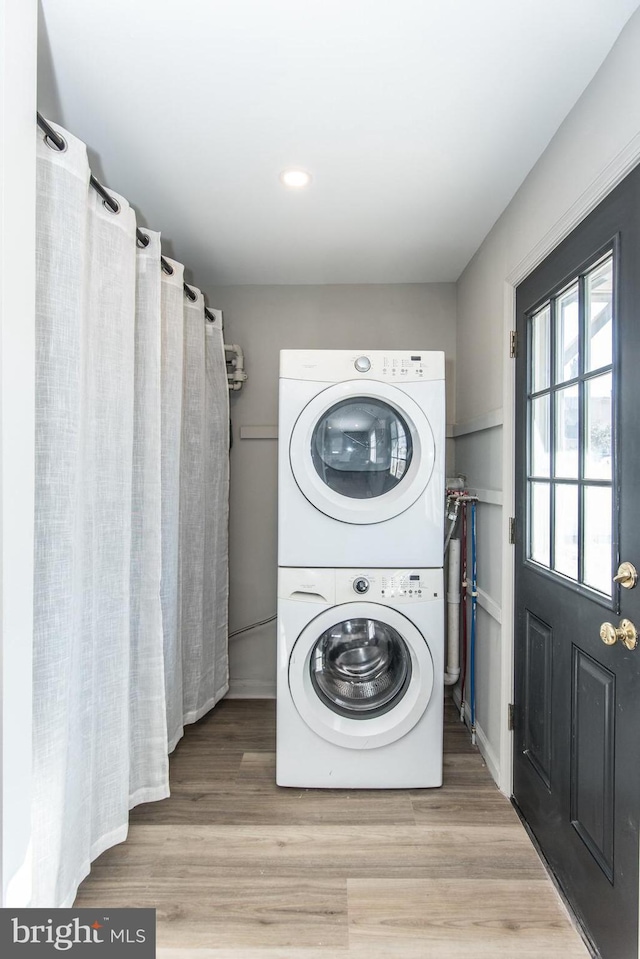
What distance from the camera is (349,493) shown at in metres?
2.02

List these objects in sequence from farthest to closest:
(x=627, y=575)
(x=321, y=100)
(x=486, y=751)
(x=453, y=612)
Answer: (x=453, y=612) < (x=486, y=751) < (x=321, y=100) < (x=627, y=575)

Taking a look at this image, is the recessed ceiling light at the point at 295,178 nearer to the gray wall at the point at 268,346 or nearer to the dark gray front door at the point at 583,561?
the dark gray front door at the point at 583,561

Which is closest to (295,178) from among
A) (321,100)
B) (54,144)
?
(321,100)

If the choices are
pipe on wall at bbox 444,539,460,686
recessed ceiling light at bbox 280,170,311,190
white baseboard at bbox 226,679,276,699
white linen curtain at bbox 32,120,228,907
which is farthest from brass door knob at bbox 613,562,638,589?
white baseboard at bbox 226,679,276,699

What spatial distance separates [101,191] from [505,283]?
1.45 m

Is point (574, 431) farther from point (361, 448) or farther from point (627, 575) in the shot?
point (361, 448)

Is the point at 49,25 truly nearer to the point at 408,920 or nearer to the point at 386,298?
the point at 386,298

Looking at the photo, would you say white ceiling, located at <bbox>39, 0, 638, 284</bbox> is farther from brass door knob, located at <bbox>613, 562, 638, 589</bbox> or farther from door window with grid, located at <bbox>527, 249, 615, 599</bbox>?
brass door knob, located at <bbox>613, 562, 638, 589</bbox>

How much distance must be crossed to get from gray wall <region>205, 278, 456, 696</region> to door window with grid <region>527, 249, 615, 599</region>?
108 centimetres

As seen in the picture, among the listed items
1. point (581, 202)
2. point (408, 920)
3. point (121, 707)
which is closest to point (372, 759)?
point (408, 920)

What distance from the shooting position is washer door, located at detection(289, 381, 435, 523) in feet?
6.45

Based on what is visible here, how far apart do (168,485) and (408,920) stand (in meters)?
1.56

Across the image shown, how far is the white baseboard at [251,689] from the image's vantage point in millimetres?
2863

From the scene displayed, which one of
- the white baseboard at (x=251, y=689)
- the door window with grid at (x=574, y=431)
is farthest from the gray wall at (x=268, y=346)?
the door window with grid at (x=574, y=431)
